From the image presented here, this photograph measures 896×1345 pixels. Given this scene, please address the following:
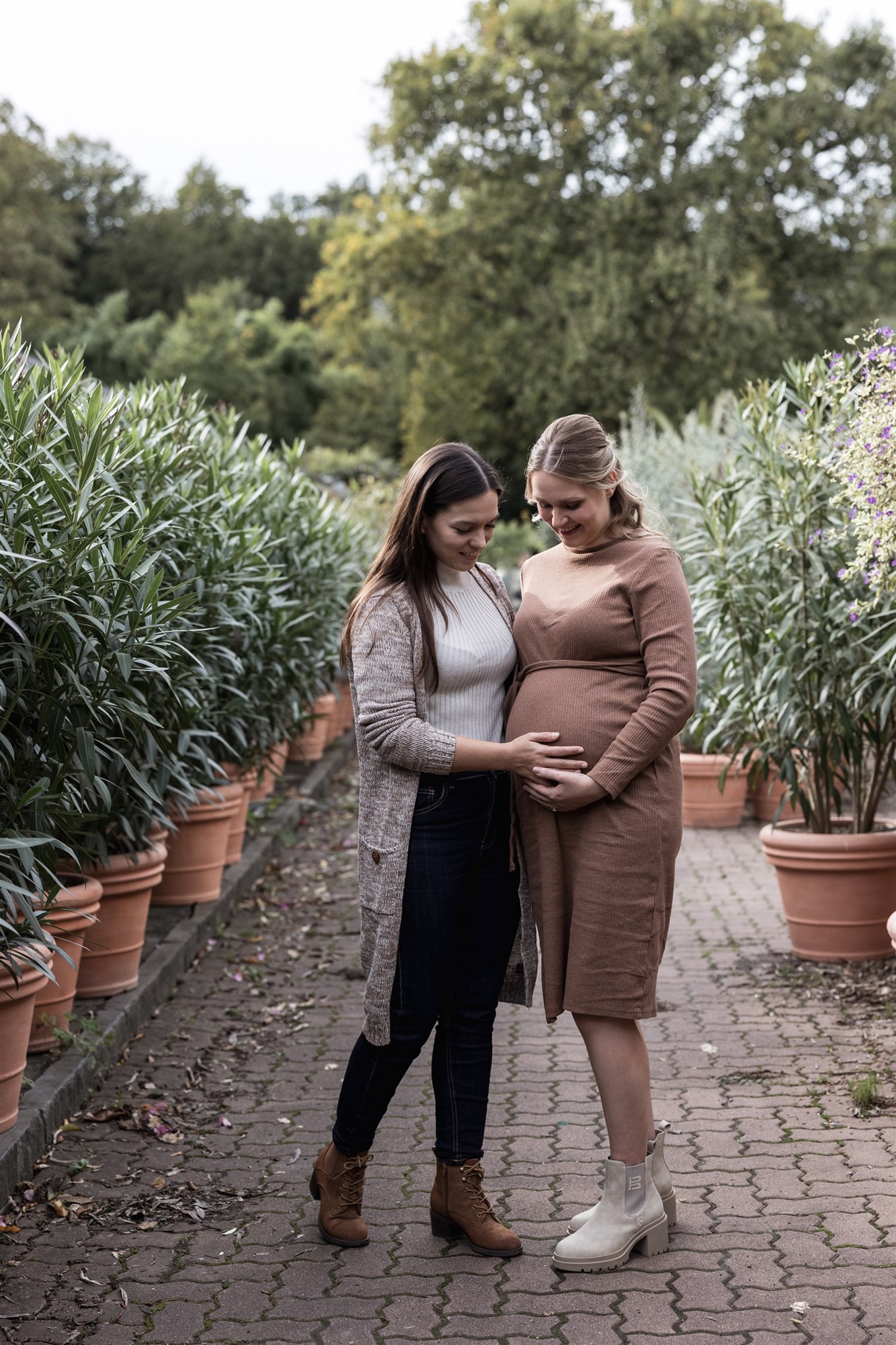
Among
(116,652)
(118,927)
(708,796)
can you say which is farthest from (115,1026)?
(708,796)

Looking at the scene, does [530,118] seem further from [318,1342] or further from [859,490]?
[318,1342]

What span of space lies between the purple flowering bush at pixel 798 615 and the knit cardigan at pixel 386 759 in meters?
2.65

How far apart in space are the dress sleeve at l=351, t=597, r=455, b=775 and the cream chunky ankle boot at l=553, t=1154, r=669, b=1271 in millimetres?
1070

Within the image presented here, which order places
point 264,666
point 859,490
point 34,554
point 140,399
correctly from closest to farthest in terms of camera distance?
point 34,554 → point 859,490 → point 140,399 → point 264,666

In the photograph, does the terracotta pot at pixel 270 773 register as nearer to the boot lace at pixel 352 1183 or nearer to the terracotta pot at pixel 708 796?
the terracotta pot at pixel 708 796

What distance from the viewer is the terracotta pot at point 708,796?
31.5ft

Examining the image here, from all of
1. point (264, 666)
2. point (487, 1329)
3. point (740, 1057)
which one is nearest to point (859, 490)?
point (740, 1057)

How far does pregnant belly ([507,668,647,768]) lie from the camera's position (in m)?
3.21

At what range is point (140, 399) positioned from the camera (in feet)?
20.9

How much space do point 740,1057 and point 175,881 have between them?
118 inches

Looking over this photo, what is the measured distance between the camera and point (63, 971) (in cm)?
461

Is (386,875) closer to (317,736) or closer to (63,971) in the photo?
(63,971)

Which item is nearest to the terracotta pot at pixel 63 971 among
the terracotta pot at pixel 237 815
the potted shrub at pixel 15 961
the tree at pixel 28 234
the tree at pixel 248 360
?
the potted shrub at pixel 15 961

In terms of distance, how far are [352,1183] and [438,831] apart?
37.0 inches
